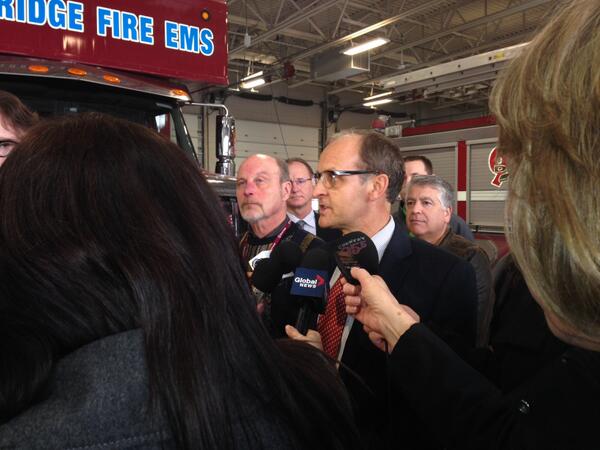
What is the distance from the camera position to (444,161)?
9.12 m

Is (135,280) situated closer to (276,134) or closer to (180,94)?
(180,94)

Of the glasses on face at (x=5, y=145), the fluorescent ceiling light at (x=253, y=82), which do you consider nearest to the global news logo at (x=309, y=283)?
the glasses on face at (x=5, y=145)

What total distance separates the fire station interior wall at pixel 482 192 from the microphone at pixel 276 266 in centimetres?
699

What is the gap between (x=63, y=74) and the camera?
11.2 ft

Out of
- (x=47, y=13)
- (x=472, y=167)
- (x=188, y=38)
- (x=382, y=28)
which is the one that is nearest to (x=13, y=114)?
(x=47, y=13)

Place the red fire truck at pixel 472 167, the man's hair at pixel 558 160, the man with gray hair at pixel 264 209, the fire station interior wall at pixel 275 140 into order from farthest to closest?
the fire station interior wall at pixel 275 140 < the red fire truck at pixel 472 167 < the man with gray hair at pixel 264 209 < the man's hair at pixel 558 160

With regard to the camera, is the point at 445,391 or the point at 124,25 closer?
the point at 445,391

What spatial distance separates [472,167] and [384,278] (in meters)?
7.25

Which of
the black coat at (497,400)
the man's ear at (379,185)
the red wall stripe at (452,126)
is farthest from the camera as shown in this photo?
the red wall stripe at (452,126)

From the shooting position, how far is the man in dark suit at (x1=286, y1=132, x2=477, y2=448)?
186cm

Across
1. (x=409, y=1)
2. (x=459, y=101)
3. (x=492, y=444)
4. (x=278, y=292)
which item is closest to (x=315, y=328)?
(x=278, y=292)

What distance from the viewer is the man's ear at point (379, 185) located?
2414 millimetres

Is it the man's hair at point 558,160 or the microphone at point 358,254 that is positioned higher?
the man's hair at point 558,160

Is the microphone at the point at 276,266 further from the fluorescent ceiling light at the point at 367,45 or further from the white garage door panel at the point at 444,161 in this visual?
the fluorescent ceiling light at the point at 367,45
